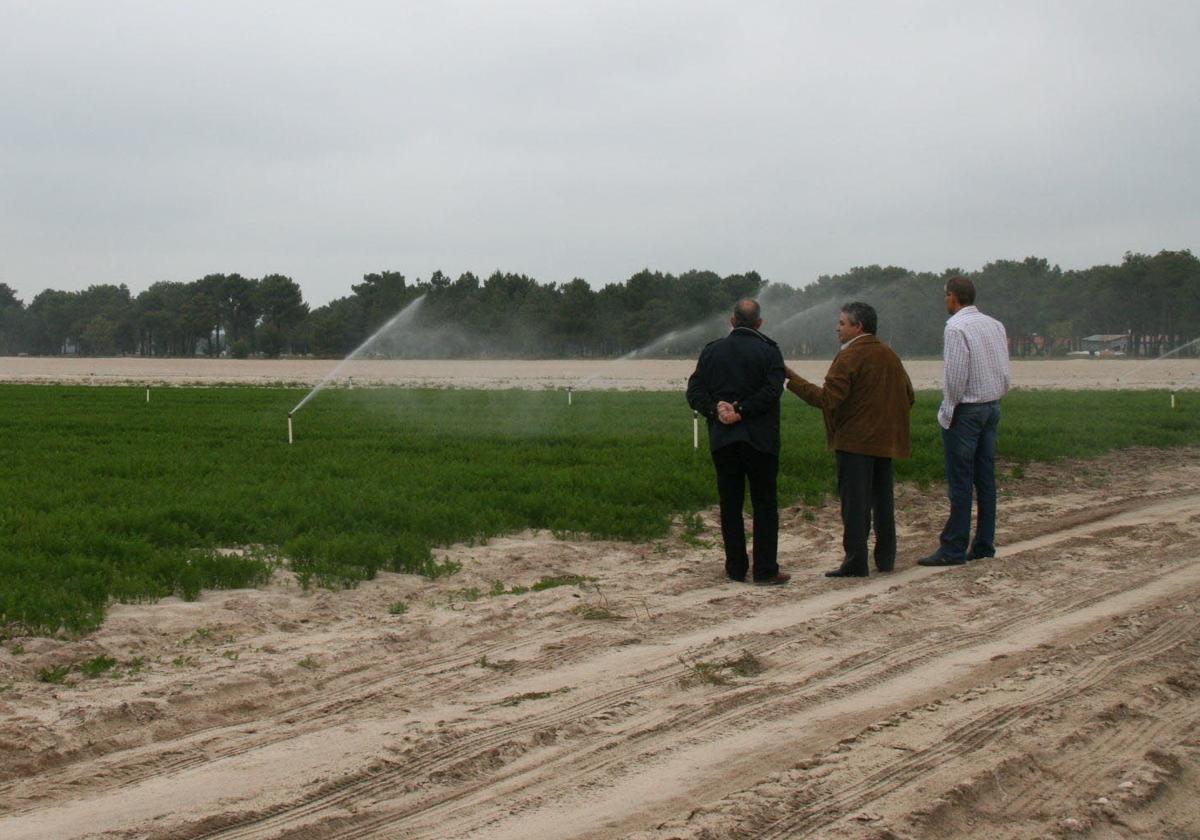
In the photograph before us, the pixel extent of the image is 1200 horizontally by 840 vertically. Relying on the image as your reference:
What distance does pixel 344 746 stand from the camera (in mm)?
5457

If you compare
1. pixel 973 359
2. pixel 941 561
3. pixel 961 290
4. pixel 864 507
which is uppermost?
pixel 961 290

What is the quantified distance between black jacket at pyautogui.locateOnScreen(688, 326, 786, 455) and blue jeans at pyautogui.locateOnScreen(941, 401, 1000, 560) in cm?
181

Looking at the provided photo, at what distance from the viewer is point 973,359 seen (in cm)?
1020

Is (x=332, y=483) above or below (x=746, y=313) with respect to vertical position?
below

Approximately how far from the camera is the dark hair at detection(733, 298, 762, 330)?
9625 mm

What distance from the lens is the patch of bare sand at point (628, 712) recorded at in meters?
4.67

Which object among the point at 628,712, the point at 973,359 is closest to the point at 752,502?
the point at 973,359

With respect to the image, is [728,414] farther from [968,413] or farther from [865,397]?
[968,413]

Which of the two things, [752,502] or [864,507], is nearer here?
[752,502]

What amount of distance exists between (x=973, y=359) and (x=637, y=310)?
100786 mm

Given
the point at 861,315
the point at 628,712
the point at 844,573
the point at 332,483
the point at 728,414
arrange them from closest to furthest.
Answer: the point at 628,712
the point at 728,414
the point at 844,573
the point at 861,315
the point at 332,483

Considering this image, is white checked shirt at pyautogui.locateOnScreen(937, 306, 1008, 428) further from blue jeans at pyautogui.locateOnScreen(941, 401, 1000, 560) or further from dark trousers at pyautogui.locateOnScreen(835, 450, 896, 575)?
dark trousers at pyautogui.locateOnScreen(835, 450, 896, 575)

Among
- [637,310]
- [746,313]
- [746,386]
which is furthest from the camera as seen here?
[637,310]

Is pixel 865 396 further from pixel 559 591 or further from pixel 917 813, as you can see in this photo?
pixel 917 813
